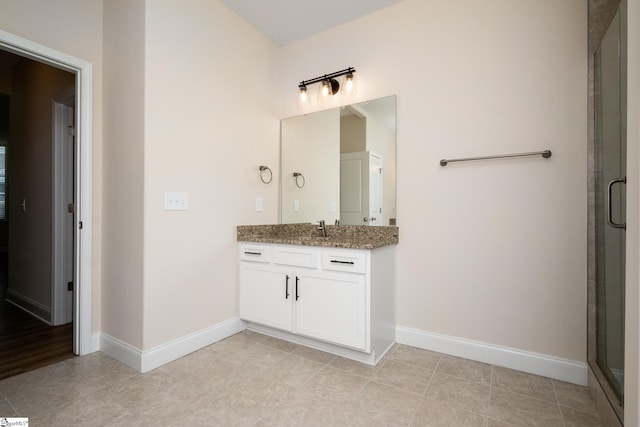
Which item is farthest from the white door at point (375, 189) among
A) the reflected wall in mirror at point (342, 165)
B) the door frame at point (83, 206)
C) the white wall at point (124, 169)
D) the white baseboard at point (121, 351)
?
the door frame at point (83, 206)

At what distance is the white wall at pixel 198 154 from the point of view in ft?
6.81

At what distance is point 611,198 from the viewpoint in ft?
4.92

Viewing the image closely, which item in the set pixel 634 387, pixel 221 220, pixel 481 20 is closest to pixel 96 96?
pixel 221 220

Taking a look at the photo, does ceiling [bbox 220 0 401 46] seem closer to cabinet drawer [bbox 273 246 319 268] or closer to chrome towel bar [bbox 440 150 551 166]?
chrome towel bar [bbox 440 150 551 166]

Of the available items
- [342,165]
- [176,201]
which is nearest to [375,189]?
[342,165]

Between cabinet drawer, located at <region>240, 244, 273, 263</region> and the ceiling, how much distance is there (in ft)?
6.46

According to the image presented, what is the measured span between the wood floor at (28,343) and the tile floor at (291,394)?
15cm

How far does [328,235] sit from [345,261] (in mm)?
719

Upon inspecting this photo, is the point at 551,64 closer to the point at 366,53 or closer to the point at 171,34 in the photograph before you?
the point at 366,53

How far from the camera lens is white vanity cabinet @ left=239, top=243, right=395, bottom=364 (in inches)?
82.0

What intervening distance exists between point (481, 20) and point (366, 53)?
871 mm

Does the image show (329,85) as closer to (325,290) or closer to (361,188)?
(361,188)

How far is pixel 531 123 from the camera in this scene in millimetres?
2010

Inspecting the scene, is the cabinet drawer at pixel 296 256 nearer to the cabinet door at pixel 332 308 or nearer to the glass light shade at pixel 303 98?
the cabinet door at pixel 332 308
